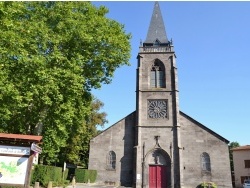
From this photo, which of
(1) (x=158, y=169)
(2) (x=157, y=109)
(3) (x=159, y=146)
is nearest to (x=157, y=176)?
(1) (x=158, y=169)

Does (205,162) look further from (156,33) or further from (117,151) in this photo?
(156,33)

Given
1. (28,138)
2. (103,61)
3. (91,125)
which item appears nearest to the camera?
(28,138)

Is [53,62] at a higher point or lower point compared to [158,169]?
higher

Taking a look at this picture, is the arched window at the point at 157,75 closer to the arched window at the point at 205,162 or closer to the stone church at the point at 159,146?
the stone church at the point at 159,146

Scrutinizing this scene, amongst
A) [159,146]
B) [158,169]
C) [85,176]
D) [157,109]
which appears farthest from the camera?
[157,109]

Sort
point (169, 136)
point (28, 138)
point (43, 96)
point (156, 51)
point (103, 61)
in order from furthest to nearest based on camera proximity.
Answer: point (156, 51) → point (169, 136) → point (103, 61) → point (43, 96) → point (28, 138)

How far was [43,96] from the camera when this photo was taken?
52.4ft

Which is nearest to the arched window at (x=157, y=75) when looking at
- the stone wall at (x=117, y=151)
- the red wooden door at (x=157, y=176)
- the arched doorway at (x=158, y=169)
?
the stone wall at (x=117, y=151)

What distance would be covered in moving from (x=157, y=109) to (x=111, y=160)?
8.18 metres

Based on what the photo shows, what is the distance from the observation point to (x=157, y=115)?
3123cm

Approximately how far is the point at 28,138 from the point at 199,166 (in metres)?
22.2

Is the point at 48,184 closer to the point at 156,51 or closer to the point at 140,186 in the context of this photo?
the point at 140,186

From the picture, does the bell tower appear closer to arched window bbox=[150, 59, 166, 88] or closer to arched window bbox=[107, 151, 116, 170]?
arched window bbox=[150, 59, 166, 88]

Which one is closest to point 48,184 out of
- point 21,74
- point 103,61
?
point 21,74
